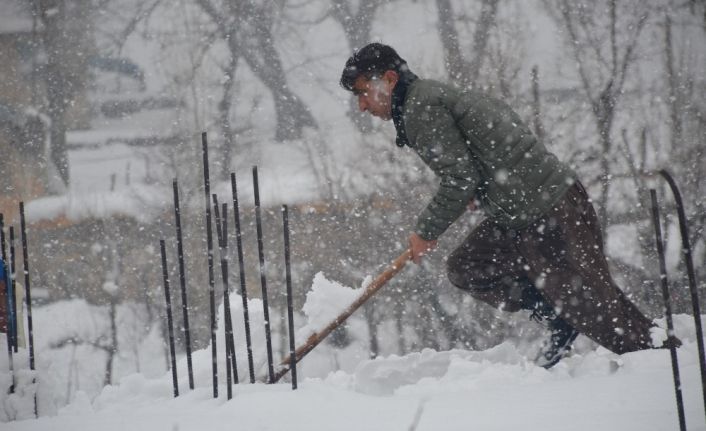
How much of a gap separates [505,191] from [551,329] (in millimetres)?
769

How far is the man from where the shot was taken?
9.49 ft

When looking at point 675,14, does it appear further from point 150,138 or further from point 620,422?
point 620,422

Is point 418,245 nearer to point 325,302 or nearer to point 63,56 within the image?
point 325,302

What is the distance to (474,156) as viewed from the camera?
2.97 metres

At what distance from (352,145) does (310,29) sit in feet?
14.4

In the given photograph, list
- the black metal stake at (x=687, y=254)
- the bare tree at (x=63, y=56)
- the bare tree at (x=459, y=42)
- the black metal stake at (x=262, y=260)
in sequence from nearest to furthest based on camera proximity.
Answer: the black metal stake at (x=687, y=254), the black metal stake at (x=262, y=260), the bare tree at (x=459, y=42), the bare tree at (x=63, y=56)

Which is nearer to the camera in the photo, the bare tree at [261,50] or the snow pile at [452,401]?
the snow pile at [452,401]

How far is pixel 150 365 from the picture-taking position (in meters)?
16.2

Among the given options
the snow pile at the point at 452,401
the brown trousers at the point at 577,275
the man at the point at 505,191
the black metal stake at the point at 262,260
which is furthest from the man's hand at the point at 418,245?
the black metal stake at the point at 262,260

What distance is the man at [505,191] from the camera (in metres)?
2.89

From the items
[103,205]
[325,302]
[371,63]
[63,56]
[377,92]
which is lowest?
[325,302]

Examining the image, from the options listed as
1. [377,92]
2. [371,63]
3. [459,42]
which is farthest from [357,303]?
[459,42]

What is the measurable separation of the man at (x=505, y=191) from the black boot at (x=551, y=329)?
0.09 m

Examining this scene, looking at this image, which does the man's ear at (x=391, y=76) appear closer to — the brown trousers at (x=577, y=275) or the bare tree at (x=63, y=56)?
the brown trousers at (x=577, y=275)
